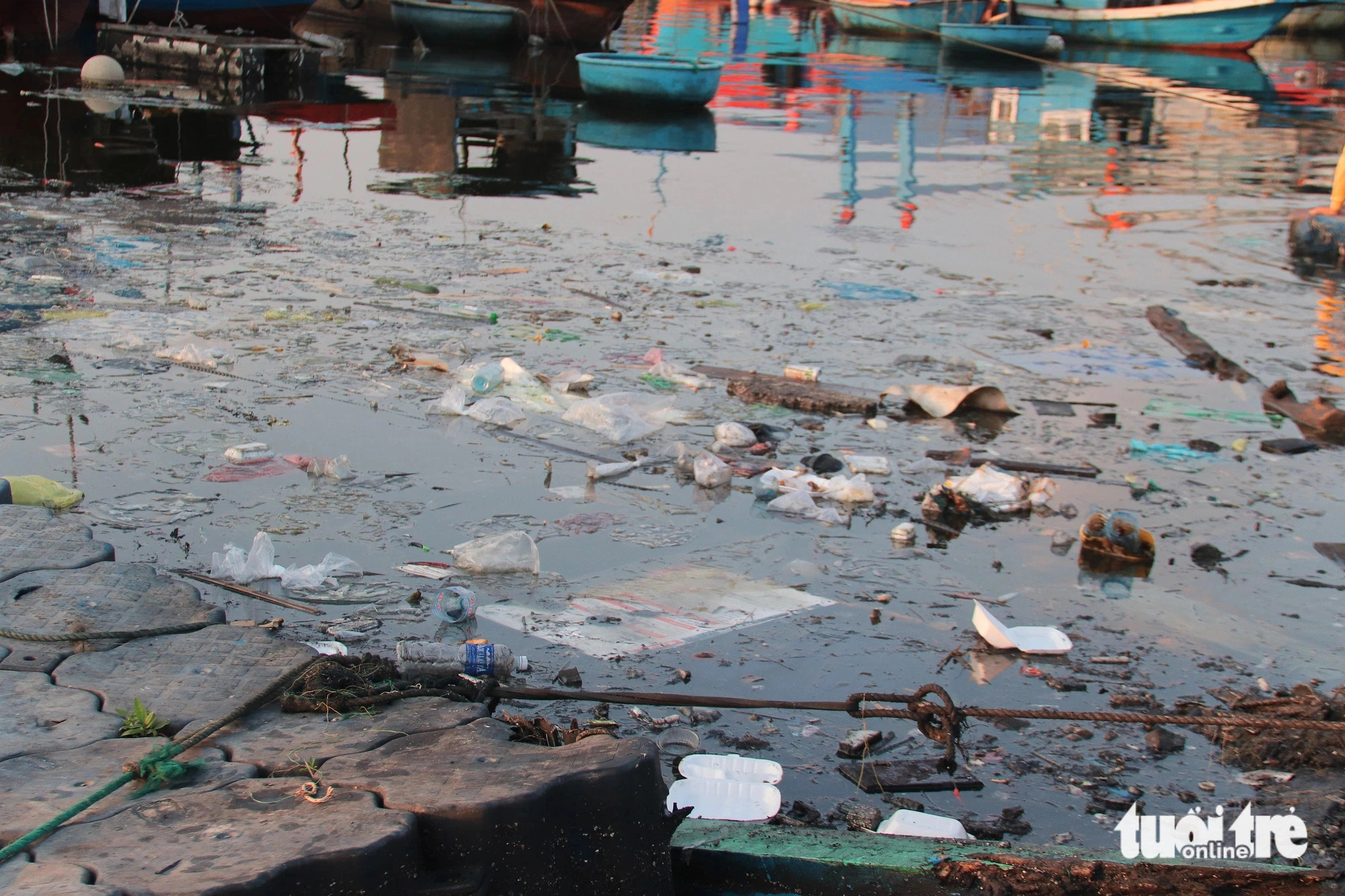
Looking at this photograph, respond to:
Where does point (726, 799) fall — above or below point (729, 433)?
below

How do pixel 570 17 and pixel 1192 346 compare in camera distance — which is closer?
pixel 1192 346

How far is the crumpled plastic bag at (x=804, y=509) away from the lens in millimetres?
4520

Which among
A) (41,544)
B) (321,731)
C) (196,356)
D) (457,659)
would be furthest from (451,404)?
(321,731)

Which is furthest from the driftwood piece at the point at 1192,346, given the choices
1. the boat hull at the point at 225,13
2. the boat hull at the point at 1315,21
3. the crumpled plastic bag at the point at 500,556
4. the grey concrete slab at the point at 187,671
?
the boat hull at the point at 1315,21

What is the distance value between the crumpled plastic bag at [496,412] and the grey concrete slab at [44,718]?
276cm

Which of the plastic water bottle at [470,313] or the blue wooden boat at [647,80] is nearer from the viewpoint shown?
the plastic water bottle at [470,313]

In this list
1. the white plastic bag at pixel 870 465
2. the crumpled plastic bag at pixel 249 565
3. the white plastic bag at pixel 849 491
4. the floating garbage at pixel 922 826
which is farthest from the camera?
the white plastic bag at pixel 870 465

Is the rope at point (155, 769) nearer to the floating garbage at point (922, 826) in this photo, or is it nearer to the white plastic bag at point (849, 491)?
the floating garbage at point (922, 826)

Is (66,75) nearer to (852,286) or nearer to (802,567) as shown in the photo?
(852,286)

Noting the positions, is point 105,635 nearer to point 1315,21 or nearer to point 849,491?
point 849,491

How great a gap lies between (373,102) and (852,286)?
1134cm

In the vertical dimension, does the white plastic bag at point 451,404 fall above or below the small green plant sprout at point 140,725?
above

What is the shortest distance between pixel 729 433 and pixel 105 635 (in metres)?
2.92

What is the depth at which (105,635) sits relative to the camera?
113 inches
